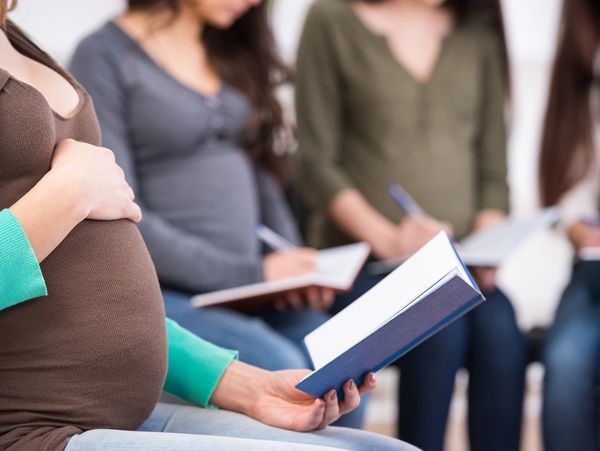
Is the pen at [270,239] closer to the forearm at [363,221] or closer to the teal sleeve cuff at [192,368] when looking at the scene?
the forearm at [363,221]

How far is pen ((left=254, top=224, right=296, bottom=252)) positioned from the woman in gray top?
3cm

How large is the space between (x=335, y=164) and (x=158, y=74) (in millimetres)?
492

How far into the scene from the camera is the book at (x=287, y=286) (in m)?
1.45

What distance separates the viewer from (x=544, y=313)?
2.37m

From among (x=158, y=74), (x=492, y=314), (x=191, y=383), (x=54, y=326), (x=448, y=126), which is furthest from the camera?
(x=448, y=126)

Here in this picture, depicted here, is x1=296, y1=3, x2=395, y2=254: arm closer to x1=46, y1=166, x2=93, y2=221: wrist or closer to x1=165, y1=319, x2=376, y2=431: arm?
x1=165, y1=319, x2=376, y2=431: arm

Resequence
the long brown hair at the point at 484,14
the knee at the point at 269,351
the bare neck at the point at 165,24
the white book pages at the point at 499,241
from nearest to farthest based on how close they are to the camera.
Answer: the knee at the point at 269,351 < the white book pages at the point at 499,241 < the bare neck at the point at 165,24 < the long brown hair at the point at 484,14

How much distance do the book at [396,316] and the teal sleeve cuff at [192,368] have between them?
5.1 inches

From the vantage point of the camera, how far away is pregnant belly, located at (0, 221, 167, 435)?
82 cm

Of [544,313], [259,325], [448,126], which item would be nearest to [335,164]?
[448,126]

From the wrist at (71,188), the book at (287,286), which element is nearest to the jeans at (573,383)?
the book at (287,286)

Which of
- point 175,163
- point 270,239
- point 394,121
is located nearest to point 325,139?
point 394,121

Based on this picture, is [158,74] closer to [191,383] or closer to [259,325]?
[259,325]

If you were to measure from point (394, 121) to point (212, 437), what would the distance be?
120 centimetres
